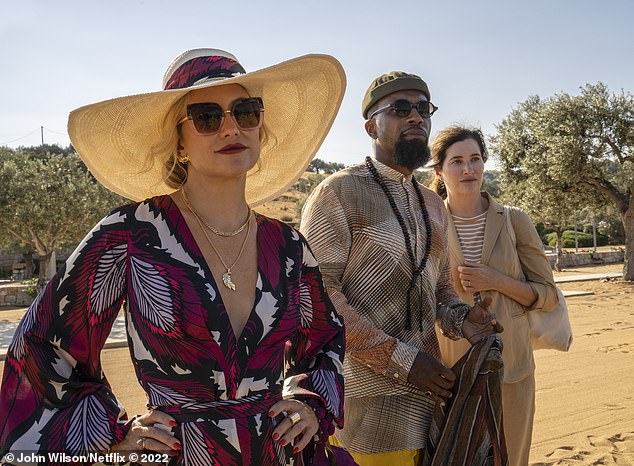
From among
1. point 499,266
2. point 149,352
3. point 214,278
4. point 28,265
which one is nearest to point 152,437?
point 149,352

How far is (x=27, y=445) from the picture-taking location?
1.65 m

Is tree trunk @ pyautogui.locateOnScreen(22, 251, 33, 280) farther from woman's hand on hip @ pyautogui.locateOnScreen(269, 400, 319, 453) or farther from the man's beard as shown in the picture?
woman's hand on hip @ pyautogui.locateOnScreen(269, 400, 319, 453)

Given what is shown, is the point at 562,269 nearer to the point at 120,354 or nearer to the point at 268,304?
the point at 120,354

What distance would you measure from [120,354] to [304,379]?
968 cm

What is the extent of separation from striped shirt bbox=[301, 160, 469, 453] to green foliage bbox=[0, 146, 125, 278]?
2453 cm

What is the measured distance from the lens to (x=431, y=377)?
99.3 inches

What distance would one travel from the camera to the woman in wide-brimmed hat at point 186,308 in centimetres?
173

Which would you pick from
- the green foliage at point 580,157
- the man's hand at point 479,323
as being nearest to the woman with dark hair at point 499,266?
the man's hand at point 479,323

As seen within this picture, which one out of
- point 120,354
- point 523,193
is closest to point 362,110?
point 120,354

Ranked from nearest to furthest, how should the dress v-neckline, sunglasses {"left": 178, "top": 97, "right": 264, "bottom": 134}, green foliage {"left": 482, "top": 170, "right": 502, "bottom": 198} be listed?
the dress v-neckline < sunglasses {"left": 178, "top": 97, "right": 264, "bottom": 134} < green foliage {"left": 482, "top": 170, "right": 502, "bottom": 198}

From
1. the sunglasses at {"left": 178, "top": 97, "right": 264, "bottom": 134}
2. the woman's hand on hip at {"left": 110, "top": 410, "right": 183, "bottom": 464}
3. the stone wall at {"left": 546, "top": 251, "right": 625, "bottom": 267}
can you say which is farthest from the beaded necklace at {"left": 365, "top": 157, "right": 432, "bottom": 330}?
the stone wall at {"left": 546, "top": 251, "right": 625, "bottom": 267}

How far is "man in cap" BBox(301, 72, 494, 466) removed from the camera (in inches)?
101

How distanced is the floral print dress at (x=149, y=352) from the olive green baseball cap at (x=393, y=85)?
140cm

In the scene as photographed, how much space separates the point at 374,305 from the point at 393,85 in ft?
3.47
